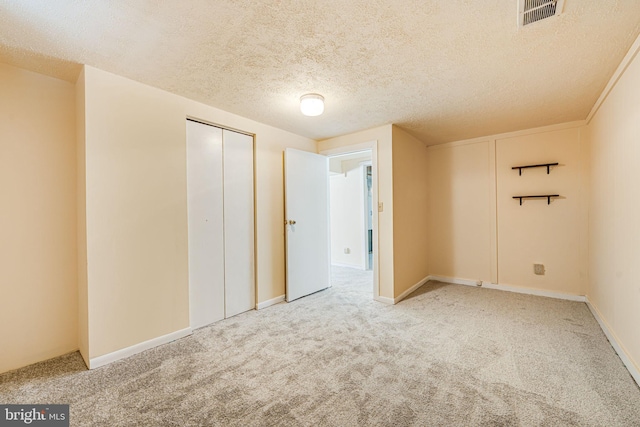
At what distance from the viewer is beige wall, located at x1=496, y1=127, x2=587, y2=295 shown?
3.39 m

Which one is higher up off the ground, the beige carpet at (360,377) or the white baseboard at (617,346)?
the white baseboard at (617,346)

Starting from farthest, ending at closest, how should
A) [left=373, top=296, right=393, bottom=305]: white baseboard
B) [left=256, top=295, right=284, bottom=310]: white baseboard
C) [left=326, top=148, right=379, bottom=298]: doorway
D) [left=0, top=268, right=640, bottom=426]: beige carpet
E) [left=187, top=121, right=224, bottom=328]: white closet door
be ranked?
[left=326, top=148, right=379, bottom=298]: doorway
[left=373, top=296, right=393, bottom=305]: white baseboard
[left=256, top=295, right=284, bottom=310]: white baseboard
[left=187, top=121, right=224, bottom=328]: white closet door
[left=0, top=268, right=640, bottom=426]: beige carpet

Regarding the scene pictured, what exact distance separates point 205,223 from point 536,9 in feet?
9.76

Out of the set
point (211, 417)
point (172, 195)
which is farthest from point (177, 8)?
point (211, 417)

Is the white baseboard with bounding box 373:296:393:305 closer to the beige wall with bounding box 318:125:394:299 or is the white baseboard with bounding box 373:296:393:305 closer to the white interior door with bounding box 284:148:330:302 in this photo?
the beige wall with bounding box 318:125:394:299

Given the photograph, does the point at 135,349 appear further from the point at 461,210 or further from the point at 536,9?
the point at 461,210

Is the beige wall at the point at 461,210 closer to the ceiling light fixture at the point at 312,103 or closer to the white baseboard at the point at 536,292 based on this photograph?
the white baseboard at the point at 536,292

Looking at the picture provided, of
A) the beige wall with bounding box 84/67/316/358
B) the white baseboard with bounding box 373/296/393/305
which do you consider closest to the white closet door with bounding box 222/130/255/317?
the beige wall with bounding box 84/67/316/358

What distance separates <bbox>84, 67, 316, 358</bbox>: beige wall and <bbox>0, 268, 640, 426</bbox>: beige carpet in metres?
0.32

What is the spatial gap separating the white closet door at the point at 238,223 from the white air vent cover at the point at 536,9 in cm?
263

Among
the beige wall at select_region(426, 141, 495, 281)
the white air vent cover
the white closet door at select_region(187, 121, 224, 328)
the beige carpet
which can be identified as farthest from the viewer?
the beige wall at select_region(426, 141, 495, 281)

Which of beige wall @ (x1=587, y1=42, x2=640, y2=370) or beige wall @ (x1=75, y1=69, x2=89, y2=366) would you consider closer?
beige wall @ (x1=587, y1=42, x2=640, y2=370)

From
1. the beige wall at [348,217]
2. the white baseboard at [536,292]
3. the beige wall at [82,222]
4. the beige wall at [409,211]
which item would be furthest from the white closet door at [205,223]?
the white baseboard at [536,292]

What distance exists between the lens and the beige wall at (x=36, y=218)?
1982mm
